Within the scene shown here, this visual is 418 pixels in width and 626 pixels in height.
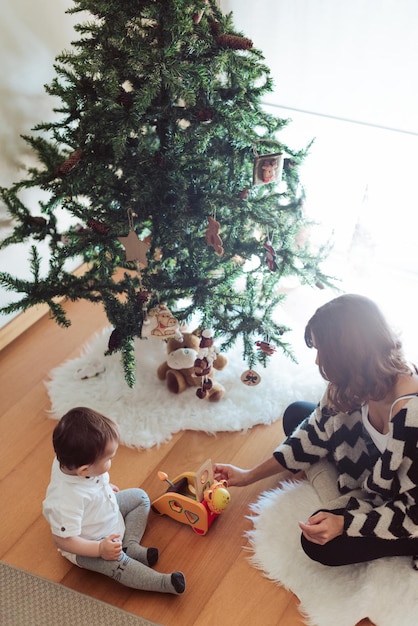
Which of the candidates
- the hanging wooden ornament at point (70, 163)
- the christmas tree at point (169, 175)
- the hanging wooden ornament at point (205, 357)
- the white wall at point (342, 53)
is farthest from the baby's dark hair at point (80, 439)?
the white wall at point (342, 53)

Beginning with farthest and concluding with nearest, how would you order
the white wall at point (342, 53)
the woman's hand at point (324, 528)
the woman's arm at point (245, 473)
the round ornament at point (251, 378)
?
the white wall at point (342, 53) → the round ornament at point (251, 378) → the woman's arm at point (245, 473) → the woman's hand at point (324, 528)

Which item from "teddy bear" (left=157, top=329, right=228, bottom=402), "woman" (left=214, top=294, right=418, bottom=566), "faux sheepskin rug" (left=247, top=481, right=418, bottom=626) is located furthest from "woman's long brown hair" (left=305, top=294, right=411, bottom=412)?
"teddy bear" (left=157, top=329, right=228, bottom=402)

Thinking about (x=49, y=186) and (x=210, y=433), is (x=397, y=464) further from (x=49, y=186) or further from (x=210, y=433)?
(x=49, y=186)

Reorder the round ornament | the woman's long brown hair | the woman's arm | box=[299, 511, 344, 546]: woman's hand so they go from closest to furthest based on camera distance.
Answer: the woman's long brown hair < box=[299, 511, 344, 546]: woman's hand < the woman's arm < the round ornament

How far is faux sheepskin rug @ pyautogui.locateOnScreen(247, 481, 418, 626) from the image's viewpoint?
140cm

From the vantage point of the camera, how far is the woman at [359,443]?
52.5 inches

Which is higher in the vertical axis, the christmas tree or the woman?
the christmas tree

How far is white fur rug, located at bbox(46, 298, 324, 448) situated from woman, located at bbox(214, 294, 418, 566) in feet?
1.00

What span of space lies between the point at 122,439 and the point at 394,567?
823mm

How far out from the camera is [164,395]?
1.99 meters

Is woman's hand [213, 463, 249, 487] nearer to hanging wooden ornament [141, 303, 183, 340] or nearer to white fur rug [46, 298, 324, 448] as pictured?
white fur rug [46, 298, 324, 448]

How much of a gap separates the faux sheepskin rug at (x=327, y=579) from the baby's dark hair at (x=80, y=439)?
473 millimetres

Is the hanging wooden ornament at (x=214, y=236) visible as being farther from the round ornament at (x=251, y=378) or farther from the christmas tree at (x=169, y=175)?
the round ornament at (x=251, y=378)

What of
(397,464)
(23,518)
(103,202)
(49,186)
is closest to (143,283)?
(103,202)
